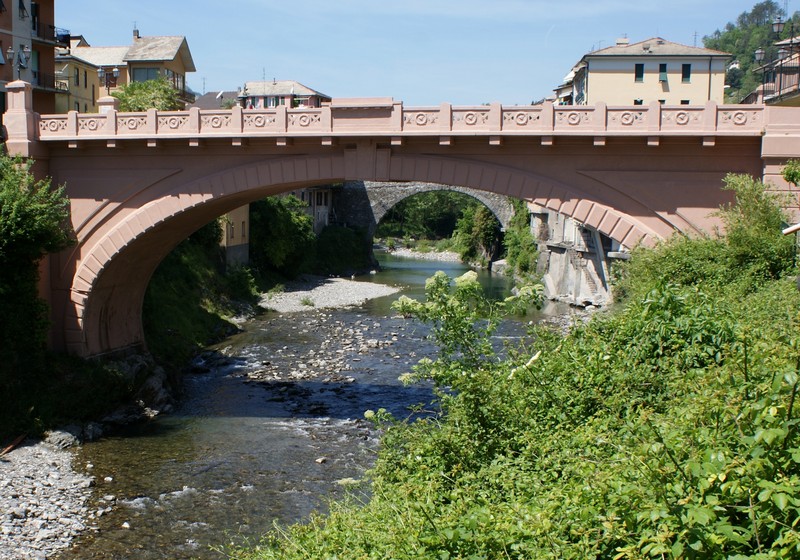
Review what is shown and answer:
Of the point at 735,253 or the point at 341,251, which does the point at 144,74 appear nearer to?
the point at 341,251

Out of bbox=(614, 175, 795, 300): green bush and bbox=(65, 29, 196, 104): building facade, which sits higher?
bbox=(65, 29, 196, 104): building facade

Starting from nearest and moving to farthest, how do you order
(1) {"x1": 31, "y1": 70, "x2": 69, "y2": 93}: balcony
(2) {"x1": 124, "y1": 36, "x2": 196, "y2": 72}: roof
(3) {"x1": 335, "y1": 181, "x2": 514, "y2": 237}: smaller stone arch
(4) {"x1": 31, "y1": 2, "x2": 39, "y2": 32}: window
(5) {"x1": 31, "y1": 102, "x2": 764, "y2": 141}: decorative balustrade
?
(5) {"x1": 31, "y1": 102, "x2": 764, "y2": 141}: decorative balustrade
(4) {"x1": 31, "y1": 2, "x2": 39, "y2": 32}: window
(1) {"x1": 31, "y1": 70, "x2": 69, "y2": 93}: balcony
(2) {"x1": 124, "y1": 36, "x2": 196, "y2": 72}: roof
(3) {"x1": 335, "y1": 181, "x2": 514, "y2": 237}: smaller stone arch

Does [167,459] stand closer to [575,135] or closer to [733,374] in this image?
[575,135]

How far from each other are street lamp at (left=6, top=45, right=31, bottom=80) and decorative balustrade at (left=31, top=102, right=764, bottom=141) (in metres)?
11.4

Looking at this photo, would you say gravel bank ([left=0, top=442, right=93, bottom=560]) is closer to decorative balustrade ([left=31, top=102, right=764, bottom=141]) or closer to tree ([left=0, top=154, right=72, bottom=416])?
tree ([left=0, top=154, right=72, bottom=416])

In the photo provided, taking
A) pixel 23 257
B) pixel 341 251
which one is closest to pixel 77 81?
pixel 341 251

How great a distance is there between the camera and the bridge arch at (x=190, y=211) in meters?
17.4

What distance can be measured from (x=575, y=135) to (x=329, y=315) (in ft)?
68.0

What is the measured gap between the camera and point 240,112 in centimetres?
1852

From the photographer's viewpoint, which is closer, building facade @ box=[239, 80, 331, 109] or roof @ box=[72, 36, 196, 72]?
roof @ box=[72, 36, 196, 72]

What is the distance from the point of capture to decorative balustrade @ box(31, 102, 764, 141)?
1617 centimetres

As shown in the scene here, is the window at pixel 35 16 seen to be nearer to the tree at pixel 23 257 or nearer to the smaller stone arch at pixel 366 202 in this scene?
the tree at pixel 23 257

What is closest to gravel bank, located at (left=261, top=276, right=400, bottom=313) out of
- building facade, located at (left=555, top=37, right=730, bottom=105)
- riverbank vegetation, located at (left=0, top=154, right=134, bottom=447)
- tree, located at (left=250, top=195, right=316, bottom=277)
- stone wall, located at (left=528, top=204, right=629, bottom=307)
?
tree, located at (left=250, top=195, right=316, bottom=277)

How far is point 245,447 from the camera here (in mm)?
17938
